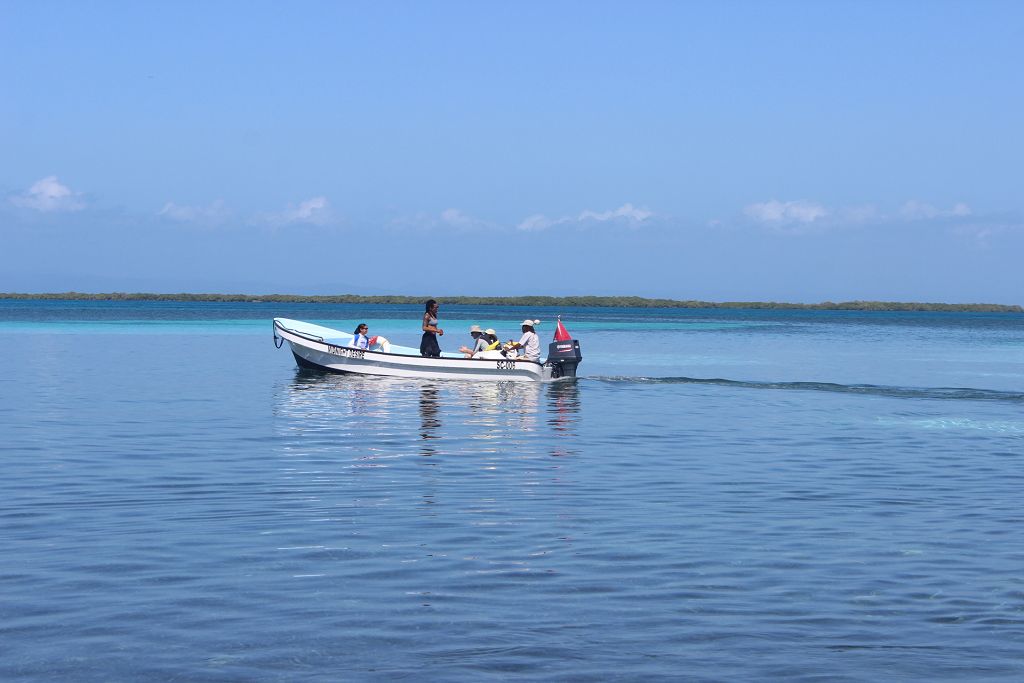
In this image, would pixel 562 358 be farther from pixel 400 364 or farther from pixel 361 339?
pixel 361 339

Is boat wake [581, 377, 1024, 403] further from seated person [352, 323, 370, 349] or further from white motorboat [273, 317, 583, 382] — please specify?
seated person [352, 323, 370, 349]

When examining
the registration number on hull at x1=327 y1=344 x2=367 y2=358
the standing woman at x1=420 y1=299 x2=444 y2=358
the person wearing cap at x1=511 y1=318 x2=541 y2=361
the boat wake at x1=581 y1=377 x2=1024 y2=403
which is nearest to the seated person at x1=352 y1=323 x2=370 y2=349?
the registration number on hull at x1=327 y1=344 x2=367 y2=358

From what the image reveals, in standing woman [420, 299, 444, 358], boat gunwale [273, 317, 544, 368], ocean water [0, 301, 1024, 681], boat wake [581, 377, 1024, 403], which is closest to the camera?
ocean water [0, 301, 1024, 681]

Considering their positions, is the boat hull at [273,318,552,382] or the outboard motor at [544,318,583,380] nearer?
the boat hull at [273,318,552,382]

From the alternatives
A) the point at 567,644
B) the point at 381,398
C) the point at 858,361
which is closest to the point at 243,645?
the point at 567,644

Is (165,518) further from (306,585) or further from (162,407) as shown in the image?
(162,407)

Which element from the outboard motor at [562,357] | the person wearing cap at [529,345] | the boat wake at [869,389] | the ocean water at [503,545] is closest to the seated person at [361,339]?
the person wearing cap at [529,345]

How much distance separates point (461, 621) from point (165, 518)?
5.00m

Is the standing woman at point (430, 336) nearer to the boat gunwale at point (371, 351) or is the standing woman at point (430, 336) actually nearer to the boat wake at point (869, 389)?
the boat gunwale at point (371, 351)

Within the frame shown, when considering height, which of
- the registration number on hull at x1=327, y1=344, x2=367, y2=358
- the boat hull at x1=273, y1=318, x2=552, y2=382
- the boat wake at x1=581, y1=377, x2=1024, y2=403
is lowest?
the boat wake at x1=581, y1=377, x2=1024, y2=403

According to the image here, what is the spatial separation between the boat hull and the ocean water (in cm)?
672

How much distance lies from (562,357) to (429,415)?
9719 millimetres

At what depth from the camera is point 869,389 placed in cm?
3391

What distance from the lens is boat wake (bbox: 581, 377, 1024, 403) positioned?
3212cm
